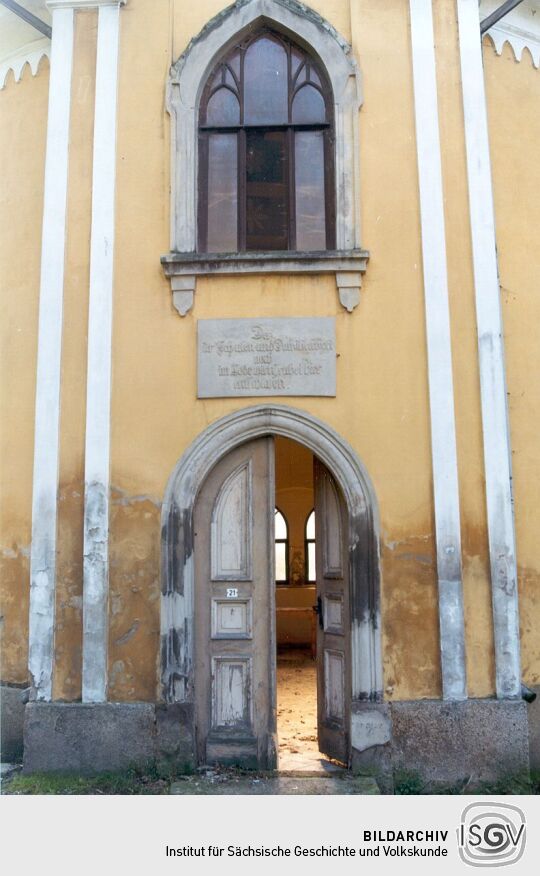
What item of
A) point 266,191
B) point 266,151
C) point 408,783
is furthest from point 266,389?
point 408,783

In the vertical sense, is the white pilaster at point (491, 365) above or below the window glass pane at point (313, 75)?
below

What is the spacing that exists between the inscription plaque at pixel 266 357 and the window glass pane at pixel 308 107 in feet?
6.23

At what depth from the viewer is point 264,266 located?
21.6 ft

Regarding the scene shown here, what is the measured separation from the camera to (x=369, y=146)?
6.70 metres

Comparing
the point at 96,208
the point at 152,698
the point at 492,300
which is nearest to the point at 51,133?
the point at 96,208

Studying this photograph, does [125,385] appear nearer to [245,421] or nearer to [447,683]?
[245,421]

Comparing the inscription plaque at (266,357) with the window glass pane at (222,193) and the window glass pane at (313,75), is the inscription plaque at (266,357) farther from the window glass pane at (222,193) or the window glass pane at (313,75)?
the window glass pane at (313,75)

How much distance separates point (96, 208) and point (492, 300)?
138 inches

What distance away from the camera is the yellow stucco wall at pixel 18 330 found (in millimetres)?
6766

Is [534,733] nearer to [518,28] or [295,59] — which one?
[295,59]

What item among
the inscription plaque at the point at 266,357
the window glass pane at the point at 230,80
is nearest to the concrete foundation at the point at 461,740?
the inscription plaque at the point at 266,357

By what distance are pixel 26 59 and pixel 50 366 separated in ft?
11.0
